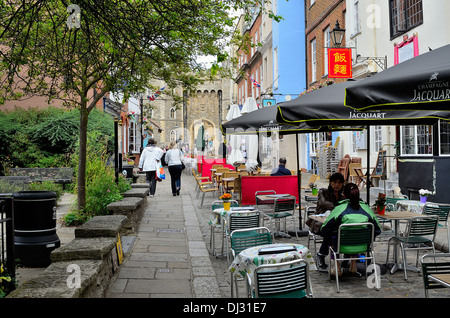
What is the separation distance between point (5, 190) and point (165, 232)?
452cm

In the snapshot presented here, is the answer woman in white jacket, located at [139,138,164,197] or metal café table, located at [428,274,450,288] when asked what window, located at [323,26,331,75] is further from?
metal café table, located at [428,274,450,288]

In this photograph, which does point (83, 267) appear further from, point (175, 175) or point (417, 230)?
point (175, 175)

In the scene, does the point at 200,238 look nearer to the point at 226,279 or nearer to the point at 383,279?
the point at 226,279

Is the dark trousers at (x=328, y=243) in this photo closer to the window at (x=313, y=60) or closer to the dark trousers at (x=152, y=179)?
the dark trousers at (x=152, y=179)

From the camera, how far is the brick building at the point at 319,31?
18.3 meters

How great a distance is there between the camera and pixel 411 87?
373 cm

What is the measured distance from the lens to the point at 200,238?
24.9 feet

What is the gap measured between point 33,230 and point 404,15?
464 inches

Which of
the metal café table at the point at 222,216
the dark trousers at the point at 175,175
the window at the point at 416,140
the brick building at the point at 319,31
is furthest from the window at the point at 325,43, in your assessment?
the metal café table at the point at 222,216

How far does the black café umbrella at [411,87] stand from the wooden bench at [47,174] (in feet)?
33.8

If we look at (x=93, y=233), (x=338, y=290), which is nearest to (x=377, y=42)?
(x=338, y=290)

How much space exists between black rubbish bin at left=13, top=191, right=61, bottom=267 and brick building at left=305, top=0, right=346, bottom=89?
14.6 m

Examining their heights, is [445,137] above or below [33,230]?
above

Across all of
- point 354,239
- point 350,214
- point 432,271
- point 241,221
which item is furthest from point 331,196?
point 432,271
